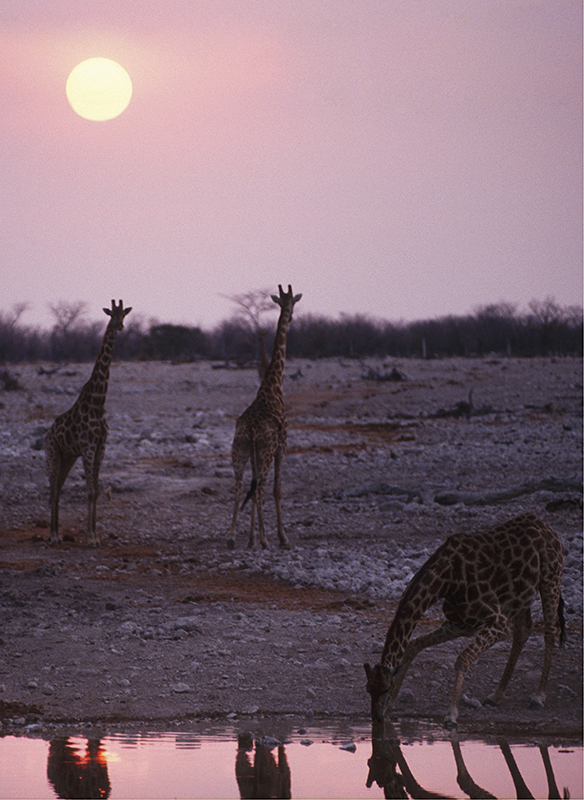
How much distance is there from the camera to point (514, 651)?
688 cm

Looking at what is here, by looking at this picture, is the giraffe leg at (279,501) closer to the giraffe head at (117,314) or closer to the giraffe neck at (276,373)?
the giraffe neck at (276,373)

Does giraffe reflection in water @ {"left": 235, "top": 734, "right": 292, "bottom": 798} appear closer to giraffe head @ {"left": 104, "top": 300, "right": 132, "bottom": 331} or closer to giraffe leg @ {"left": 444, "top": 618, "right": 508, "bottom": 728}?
giraffe leg @ {"left": 444, "top": 618, "right": 508, "bottom": 728}

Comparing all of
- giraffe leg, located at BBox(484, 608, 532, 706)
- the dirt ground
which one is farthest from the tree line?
giraffe leg, located at BBox(484, 608, 532, 706)

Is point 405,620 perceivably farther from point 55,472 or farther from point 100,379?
point 100,379

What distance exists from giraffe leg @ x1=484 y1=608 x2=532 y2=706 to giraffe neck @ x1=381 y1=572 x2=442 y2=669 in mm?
794

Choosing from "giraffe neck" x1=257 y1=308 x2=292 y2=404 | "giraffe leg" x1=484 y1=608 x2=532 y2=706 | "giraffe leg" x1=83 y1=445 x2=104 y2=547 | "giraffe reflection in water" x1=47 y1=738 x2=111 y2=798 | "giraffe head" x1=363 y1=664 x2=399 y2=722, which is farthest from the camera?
"giraffe neck" x1=257 y1=308 x2=292 y2=404

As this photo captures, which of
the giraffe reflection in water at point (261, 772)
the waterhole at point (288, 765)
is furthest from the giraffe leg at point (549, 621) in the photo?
the giraffe reflection in water at point (261, 772)

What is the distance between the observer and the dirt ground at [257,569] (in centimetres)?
685

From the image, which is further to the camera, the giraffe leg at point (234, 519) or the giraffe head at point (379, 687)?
the giraffe leg at point (234, 519)

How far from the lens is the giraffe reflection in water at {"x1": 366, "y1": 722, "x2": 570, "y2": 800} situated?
5.31 m

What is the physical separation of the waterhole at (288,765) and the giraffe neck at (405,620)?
0.44 m

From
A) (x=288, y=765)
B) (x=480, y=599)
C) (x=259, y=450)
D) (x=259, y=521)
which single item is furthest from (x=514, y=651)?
(x=259, y=450)

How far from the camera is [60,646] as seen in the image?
7875 mm

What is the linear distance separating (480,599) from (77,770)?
2587mm
